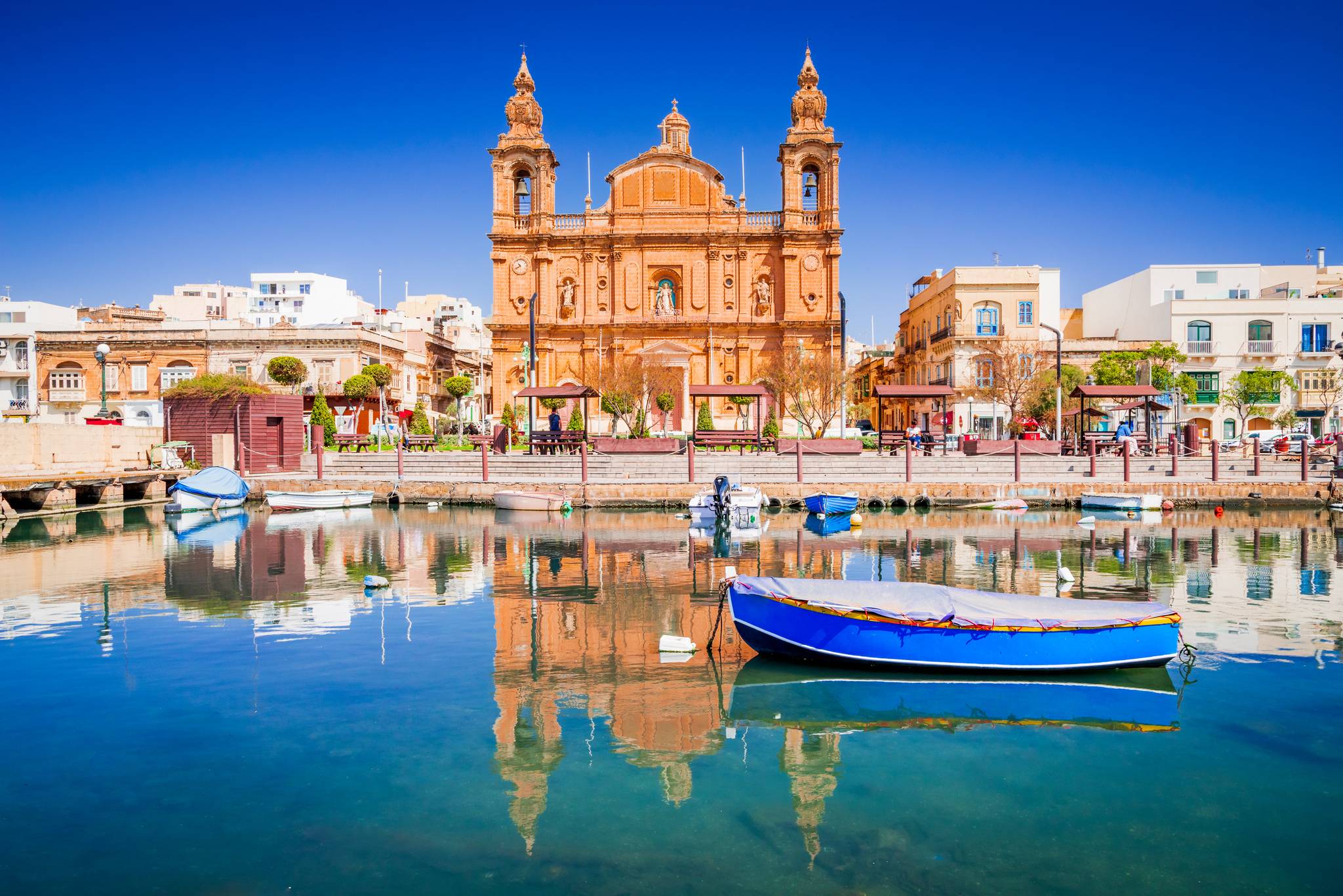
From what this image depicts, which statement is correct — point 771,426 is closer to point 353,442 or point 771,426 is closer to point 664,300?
point 664,300

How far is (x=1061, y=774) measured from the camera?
825cm

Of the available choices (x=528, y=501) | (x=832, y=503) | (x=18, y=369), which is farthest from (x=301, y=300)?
(x=832, y=503)

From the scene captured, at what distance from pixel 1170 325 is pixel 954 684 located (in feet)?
166

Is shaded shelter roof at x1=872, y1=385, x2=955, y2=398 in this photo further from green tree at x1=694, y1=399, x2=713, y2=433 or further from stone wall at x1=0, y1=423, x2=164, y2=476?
stone wall at x1=0, y1=423, x2=164, y2=476

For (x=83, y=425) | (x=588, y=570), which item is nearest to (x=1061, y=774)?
(x=588, y=570)

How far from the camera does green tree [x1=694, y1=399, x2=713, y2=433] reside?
4644 centimetres

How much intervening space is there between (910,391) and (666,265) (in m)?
21.4

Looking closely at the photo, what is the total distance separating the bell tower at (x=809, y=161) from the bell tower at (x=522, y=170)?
44.0 ft

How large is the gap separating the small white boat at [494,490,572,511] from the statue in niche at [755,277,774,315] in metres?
26.5

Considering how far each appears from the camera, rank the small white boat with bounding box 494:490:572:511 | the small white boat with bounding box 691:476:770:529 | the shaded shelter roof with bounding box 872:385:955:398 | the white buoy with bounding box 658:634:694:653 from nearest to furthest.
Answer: the white buoy with bounding box 658:634:694:653
the small white boat with bounding box 691:476:770:529
the small white boat with bounding box 494:490:572:511
the shaded shelter roof with bounding box 872:385:955:398

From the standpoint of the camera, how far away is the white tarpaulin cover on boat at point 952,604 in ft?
34.3

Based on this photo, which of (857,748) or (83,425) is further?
(83,425)

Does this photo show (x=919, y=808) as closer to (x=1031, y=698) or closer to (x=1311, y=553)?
(x=1031, y=698)

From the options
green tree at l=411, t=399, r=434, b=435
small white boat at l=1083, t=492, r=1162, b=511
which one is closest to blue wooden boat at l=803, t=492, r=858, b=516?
small white boat at l=1083, t=492, r=1162, b=511
